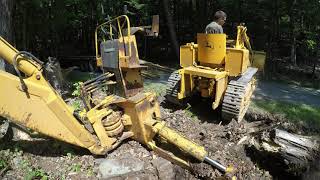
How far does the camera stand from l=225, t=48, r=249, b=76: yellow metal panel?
683cm

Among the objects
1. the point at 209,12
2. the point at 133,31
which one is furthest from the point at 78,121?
the point at 209,12

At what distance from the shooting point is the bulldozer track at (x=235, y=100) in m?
6.55

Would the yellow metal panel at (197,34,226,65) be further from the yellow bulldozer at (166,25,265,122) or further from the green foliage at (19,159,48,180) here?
the green foliage at (19,159,48,180)

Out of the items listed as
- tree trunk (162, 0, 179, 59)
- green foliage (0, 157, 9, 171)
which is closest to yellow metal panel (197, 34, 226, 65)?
green foliage (0, 157, 9, 171)

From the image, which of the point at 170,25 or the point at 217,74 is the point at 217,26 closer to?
the point at 217,74

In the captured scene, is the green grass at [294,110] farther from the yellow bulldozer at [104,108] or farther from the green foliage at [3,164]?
the green foliage at [3,164]

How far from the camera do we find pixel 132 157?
5.36 m

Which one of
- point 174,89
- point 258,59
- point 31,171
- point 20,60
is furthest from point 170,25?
point 31,171

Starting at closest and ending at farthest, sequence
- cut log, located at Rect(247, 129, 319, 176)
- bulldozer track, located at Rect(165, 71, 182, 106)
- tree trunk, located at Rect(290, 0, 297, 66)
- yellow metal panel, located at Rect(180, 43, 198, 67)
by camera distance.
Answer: cut log, located at Rect(247, 129, 319, 176), yellow metal panel, located at Rect(180, 43, 198, 67), bulldozer track, located at Rect(165, 71, 182, 106), tree trunk, located at Rect(290, 0, 297, 66)

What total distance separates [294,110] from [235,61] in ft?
5.96

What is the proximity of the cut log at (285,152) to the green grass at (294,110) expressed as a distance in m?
1.30

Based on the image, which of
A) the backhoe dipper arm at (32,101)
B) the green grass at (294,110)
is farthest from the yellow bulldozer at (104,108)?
the green grass at (294,110)

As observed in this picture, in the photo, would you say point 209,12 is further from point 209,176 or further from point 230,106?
point 209,176

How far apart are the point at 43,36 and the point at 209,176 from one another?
11168 millimetres
